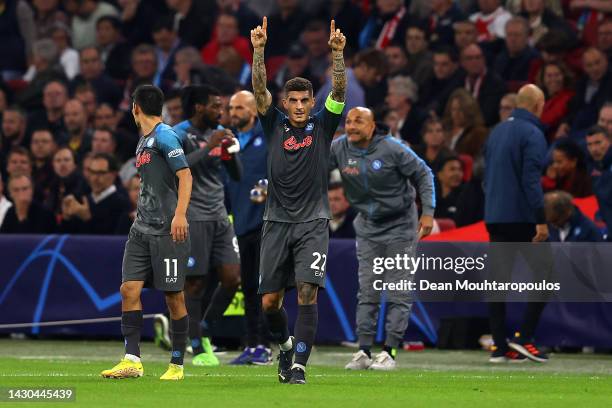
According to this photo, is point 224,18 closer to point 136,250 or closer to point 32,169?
point 32,169

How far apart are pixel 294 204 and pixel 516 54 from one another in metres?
9.01

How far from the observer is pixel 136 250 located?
11.7 m

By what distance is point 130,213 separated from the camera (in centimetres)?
1809

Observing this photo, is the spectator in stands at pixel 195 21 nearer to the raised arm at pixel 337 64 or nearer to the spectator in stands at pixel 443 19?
the spectator in stands at pixel 443 19

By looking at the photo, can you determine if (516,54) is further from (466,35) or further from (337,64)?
(337,64)

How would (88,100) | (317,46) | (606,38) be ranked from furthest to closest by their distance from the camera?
(88,100) → (317,46) → (606,38)

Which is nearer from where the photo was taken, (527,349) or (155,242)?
(155,242)

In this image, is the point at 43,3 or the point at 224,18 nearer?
the point at 224,18

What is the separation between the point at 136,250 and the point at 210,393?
1.51 m

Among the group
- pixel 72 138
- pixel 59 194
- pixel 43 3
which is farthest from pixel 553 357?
pixel 43 3

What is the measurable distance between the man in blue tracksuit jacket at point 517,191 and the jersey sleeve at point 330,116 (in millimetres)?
3324

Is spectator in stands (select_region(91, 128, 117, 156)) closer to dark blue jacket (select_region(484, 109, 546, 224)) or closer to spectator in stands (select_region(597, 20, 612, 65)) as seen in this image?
spectator in stands (select_region(597, 20, 612, 65))

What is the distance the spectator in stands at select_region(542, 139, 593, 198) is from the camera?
16.7 metres

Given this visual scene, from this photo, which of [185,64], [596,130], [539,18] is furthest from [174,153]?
[185,64]
